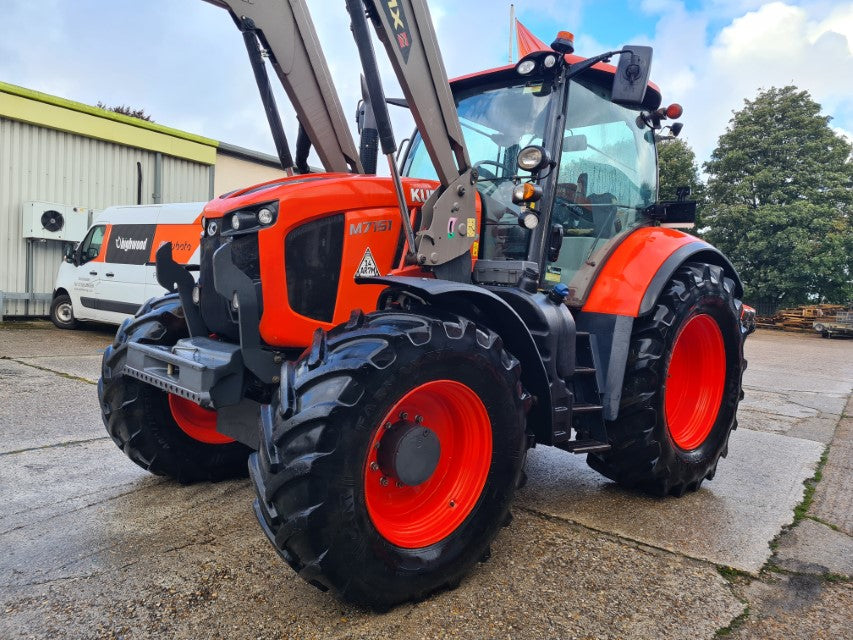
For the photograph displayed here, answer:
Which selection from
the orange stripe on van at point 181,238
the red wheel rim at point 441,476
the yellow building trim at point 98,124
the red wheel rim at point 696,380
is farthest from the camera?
the yellow building trim at point 98,124

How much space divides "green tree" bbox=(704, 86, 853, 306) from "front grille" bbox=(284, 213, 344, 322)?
25.8m

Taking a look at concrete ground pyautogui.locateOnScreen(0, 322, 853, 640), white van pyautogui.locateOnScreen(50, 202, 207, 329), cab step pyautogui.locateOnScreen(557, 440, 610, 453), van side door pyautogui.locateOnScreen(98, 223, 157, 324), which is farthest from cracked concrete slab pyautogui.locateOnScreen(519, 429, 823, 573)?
van side door pyautogui.locateOnScreen(98, 223, 157, 324)

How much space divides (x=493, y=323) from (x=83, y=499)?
2378mm

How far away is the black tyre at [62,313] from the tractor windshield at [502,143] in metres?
10.5

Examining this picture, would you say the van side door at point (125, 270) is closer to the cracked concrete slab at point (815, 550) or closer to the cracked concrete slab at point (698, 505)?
the cracked concrete slab at point (698, 505)

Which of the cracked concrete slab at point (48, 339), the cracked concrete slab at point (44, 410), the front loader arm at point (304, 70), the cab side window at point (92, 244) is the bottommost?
the cracked concrete slab at point (48, 339)

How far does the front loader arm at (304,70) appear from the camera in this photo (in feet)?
9.37

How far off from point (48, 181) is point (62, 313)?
2.84m

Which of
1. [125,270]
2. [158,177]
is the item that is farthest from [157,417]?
[158,177]

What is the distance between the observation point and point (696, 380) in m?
4.11

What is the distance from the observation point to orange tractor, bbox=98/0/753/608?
2.24 m

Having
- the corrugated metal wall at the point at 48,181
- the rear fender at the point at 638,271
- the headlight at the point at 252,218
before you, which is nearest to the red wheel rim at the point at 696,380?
the rear fender at the point at 638,271

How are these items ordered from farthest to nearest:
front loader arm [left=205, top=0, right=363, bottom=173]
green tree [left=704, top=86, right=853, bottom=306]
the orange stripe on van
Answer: green tree [left=704, top=86, right=853, bottom=306] < the orange stripe on van < front loader arm [left=205, top=0, right=363, bottom=173]

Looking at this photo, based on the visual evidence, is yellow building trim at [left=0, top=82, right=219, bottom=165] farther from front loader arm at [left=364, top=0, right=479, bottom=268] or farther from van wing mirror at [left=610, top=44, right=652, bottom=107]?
van wing mirror at [left=610, top=44, right=652, bottom=107]
